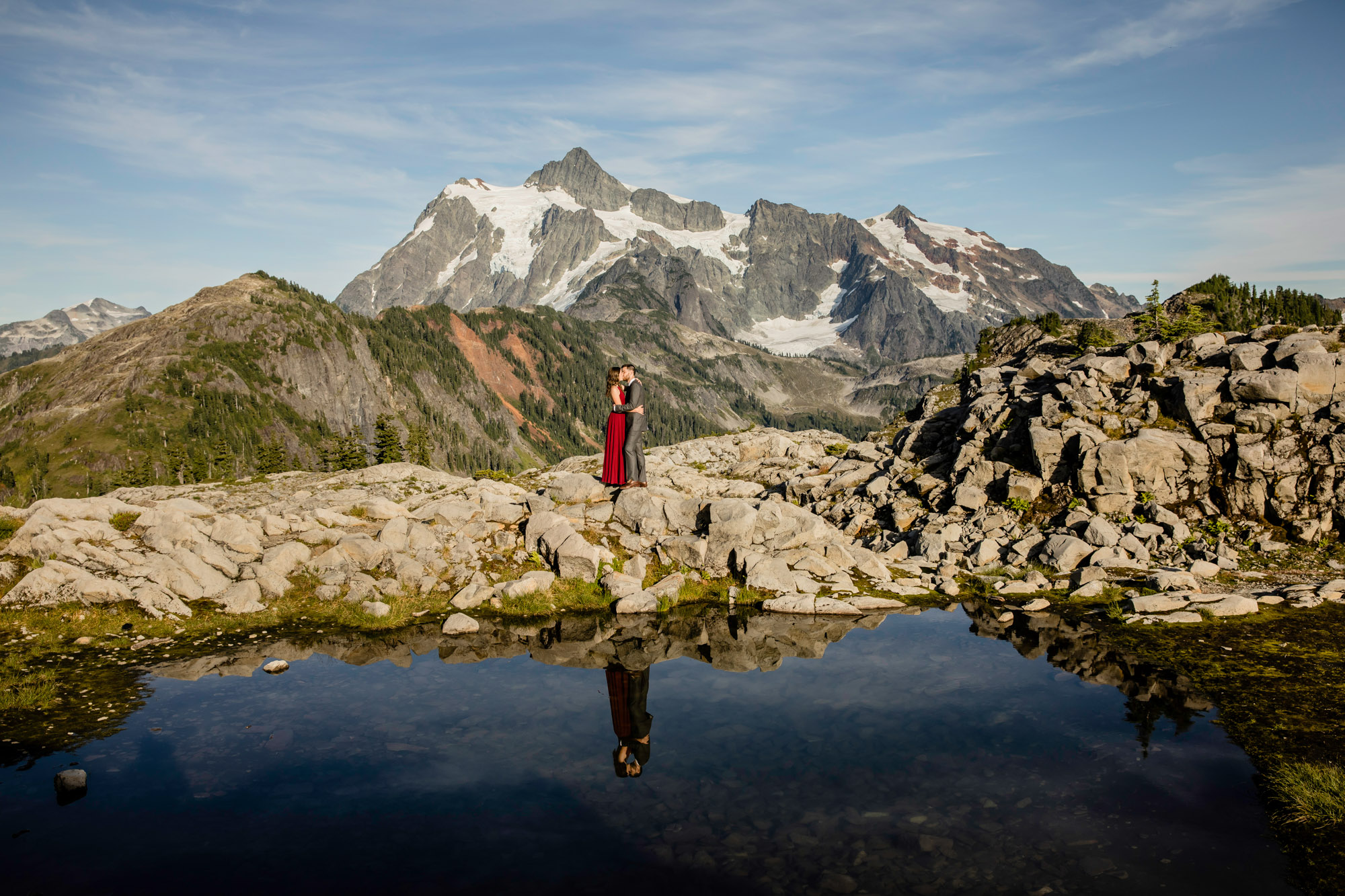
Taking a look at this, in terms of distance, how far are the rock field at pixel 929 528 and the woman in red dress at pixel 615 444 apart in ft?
2.56

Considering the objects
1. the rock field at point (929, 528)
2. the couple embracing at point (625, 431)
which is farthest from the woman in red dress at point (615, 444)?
the rock field at point (929, 528)

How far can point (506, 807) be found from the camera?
1323 centimetres

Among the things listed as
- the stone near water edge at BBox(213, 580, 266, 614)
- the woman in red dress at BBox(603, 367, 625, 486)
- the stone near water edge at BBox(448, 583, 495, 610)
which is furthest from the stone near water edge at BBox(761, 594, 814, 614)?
the stone near water edge at BBox(213, 580, 266, 614)

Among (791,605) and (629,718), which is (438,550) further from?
(791,605)

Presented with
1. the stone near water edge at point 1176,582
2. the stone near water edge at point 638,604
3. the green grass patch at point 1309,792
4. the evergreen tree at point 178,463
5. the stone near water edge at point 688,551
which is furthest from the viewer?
the evergreen tree at point 178,463

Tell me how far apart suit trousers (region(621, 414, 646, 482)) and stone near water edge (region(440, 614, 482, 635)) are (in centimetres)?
919

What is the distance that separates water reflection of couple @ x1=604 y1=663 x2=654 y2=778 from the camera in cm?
1516

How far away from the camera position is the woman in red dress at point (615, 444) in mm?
27469

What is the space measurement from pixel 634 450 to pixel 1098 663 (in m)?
18.2

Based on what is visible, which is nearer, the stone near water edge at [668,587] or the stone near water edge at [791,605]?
the stone near water edge at [791,605]

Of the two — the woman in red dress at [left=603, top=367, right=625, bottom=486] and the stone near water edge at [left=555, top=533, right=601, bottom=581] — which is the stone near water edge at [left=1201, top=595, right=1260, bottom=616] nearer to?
the stone near water edge at [left=555, top=533, right=601, bottom=581]

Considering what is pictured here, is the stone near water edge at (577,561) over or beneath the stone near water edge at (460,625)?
over

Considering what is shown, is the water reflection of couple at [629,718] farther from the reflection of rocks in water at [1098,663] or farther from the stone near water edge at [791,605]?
the reflection of rocks in water at [1098,663]

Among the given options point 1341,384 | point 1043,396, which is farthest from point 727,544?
point 1341,384
